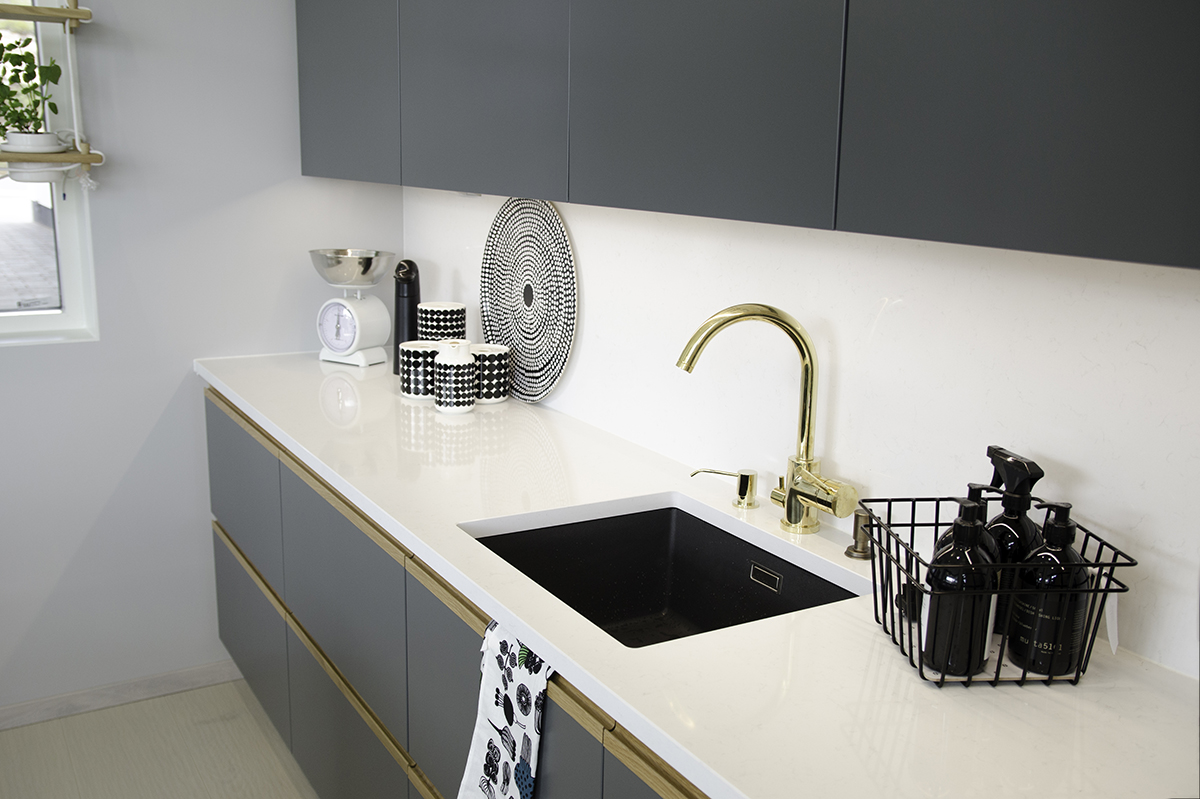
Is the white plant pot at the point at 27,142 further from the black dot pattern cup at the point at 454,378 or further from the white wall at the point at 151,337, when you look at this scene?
the black dot pattern cup at the point at 454,378

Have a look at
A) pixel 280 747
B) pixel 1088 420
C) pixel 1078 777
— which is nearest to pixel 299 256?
pixel 280 747

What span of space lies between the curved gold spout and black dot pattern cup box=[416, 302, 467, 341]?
1275 mm

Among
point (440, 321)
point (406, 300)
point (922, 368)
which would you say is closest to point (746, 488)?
point (922, 368)

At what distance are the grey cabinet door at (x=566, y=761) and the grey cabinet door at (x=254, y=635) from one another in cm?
138

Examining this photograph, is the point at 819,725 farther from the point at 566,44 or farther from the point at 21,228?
the point at 21,228

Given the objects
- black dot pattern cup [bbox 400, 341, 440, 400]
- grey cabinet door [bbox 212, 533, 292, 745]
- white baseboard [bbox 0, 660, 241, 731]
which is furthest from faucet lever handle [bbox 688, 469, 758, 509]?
white baseboard [bbox 0, 660, 241, 731]

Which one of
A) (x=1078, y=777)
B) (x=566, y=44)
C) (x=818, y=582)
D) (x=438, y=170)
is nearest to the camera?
(x=1078, y=777)

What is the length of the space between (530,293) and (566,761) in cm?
155

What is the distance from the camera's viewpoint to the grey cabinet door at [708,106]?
1.28 metres

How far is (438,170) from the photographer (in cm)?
228

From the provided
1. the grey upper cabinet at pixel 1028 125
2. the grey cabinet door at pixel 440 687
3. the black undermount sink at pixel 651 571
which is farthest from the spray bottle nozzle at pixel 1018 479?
the grey cabinet door at pixel 440 687

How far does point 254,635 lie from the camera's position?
283cm

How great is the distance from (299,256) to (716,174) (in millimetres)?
2120

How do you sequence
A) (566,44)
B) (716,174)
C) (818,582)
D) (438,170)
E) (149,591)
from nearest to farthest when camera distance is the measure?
(716,174) < (818,582) < (566,44) < (438,170) < (149,591)
